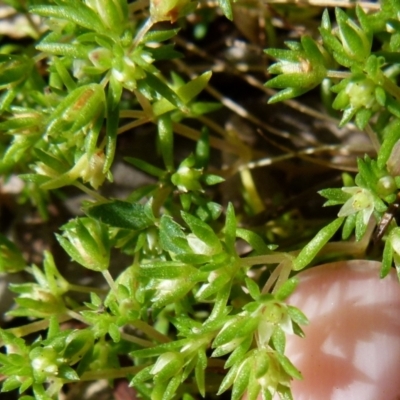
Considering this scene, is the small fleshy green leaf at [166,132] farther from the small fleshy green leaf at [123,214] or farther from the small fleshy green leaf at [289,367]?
the small fleshy green leaf at [289,367]

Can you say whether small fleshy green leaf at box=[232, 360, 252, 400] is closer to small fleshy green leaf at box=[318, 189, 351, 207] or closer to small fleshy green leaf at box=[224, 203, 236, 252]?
small fleshy green leaf at box=[224, 203, 236, 252]

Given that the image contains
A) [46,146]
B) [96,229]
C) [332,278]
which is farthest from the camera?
[46,146]

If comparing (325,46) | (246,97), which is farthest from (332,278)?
(246,97)

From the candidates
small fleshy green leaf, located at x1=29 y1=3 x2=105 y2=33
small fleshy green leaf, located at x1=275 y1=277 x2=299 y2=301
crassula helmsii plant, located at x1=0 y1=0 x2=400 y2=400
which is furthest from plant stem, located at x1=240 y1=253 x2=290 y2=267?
small fleshy green leaf, located at x1=29 y1=3 x2=105 y2=33

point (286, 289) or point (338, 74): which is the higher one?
point (338, 74)

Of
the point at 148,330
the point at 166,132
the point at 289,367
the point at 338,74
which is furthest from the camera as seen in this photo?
the point at 166,132

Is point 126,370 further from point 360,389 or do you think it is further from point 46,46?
point 46,46

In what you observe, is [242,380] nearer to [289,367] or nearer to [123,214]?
[289,367]

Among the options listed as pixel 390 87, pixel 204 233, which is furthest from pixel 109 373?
pixel 390 87
